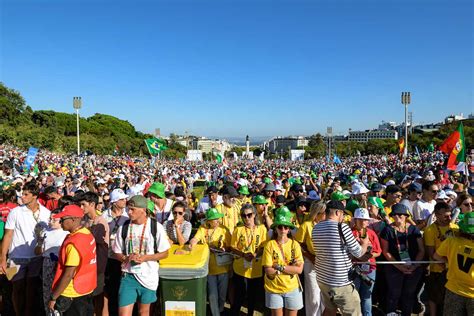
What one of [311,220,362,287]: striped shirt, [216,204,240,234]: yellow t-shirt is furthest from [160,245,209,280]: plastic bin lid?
[216,204,240,234]: yellow t-shirt

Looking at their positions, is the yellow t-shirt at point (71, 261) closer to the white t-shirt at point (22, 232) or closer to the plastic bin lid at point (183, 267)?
the plastic bin lid at point (183, 267)

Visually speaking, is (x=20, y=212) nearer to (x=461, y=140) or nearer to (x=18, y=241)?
(x=18, y=241)

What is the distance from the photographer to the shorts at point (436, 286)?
435cm

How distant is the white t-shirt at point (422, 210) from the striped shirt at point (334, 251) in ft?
9.67

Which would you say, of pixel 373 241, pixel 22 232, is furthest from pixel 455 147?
pixel 22 232

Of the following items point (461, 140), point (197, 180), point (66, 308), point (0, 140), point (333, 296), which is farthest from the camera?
point (0, 140)

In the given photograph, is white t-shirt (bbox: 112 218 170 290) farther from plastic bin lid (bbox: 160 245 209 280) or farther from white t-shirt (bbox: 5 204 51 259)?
white t-shirt (bbox: 5 204 51 259)

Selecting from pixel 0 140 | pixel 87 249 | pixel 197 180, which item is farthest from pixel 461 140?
pixel 0 140

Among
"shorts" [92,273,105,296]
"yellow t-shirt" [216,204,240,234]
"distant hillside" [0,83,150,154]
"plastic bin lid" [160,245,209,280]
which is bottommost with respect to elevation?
"shorts" [92,273,105,296]

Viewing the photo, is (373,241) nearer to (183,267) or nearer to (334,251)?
(334,251)

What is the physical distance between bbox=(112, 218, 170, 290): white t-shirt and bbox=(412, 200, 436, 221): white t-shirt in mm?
4481

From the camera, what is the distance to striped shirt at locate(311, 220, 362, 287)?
349 cm

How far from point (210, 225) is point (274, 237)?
112cm

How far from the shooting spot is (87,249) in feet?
10.8
